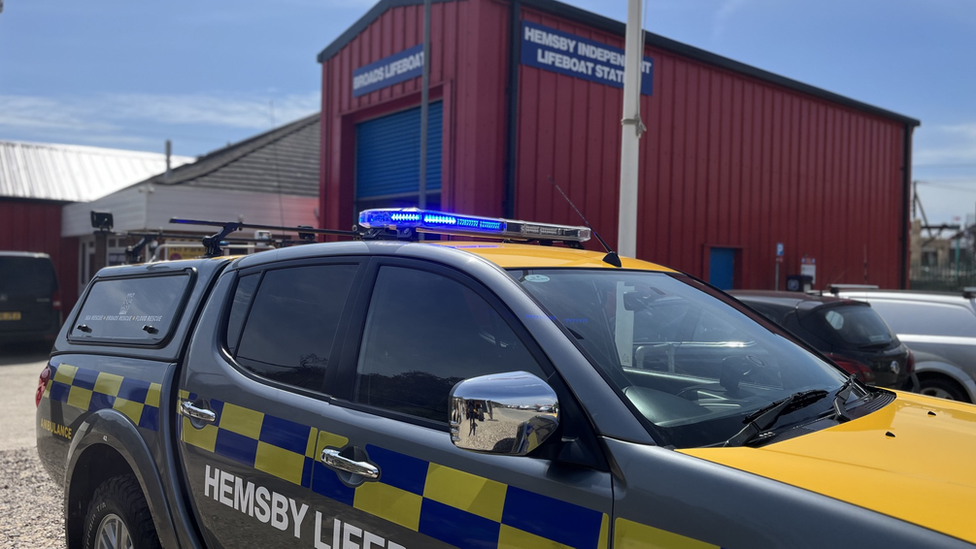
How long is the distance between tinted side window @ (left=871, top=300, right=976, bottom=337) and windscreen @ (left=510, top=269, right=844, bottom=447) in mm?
6865

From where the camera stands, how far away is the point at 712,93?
50.1ft

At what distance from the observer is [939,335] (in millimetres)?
8461

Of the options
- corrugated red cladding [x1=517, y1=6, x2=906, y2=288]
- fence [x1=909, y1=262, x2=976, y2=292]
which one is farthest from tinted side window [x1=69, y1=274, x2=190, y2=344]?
fence [x1=909, y1=262, x2=976, y2=292]

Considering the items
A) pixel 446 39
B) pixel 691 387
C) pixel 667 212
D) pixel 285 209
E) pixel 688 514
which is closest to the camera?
pixel 688 514

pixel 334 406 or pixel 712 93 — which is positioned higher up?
pixel 712 93

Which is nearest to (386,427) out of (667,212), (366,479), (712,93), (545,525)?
(366,479)

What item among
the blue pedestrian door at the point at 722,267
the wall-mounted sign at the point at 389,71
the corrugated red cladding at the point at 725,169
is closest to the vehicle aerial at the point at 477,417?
the corrugated red cladding at the point at 725,169

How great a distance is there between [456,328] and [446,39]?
36.1 ft

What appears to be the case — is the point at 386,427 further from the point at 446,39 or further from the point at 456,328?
the point at 446,39

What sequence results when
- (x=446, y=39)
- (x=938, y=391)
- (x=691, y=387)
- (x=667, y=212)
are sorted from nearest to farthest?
1. (x=691, y=387)
2. (x=938, y=391)
3. (x=446, y=39)
4. (x=667, y=212)

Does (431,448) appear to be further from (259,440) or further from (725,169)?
(725,169)

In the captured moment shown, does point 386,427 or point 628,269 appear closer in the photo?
point 386,427

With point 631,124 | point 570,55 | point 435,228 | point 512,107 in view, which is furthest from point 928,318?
point 435,228

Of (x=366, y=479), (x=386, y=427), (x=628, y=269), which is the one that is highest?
(x=628, y=269)
